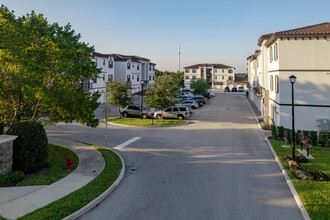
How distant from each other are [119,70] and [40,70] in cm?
4961

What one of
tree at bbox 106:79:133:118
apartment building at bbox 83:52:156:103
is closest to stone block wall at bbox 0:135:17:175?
tree at bbox 106:79:133:118

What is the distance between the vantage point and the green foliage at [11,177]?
35.5 ft

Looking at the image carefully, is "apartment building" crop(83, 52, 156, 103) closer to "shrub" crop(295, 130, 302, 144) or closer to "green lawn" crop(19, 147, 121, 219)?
"shrub" crop(295, 130, 302, 144)

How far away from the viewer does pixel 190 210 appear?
8.62 metres

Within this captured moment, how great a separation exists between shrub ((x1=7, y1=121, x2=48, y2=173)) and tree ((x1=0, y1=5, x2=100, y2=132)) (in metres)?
1.29

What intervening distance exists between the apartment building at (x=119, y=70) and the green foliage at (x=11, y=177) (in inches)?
1195

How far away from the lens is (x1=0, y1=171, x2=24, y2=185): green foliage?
10.8 metres

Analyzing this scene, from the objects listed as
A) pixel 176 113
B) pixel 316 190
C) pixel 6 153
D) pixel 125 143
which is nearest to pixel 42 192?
pixel 6 153

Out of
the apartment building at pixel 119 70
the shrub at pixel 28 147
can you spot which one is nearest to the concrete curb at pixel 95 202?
the shrub at pixel 28 147

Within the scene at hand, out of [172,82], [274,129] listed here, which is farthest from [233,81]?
[274,129]

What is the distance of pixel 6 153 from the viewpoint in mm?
11312

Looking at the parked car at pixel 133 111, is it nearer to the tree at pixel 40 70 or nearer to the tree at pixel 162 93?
the tree at pixel 162 93

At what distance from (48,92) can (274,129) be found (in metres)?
16.2

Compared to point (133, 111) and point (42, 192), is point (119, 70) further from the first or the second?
point (42, 192)
